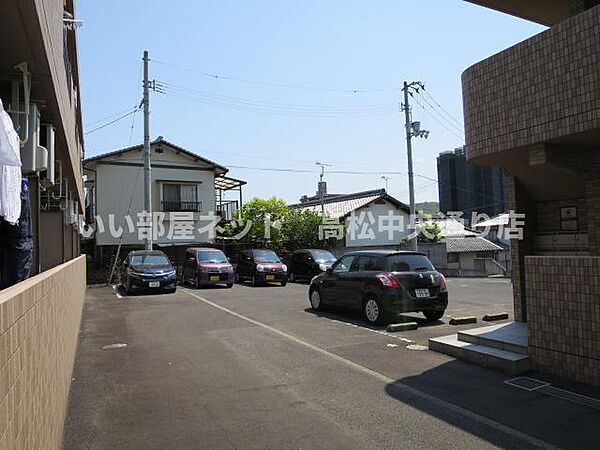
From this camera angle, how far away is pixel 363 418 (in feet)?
15.0

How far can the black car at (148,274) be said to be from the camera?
54.7 ft

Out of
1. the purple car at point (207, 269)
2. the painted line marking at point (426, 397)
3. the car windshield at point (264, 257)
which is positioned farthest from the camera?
the car windshield at point (264, 257)

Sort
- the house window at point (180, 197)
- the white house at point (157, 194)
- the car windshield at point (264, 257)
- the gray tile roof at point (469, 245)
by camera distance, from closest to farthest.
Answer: the car windshield at point (264, 257) < the white house at point (157, 194) < the house window at point (180, 197) < the gray tile roof at point (469, 245)

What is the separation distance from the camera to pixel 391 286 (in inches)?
359

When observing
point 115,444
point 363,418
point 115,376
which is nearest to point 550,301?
point 363,418

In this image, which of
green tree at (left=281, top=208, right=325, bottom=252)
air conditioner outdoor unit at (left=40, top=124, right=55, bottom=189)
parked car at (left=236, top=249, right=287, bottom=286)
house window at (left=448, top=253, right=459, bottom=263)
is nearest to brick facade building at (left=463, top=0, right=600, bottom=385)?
air conditioner outdoor unit at (left=40, top=124, right=55, bottom=189)

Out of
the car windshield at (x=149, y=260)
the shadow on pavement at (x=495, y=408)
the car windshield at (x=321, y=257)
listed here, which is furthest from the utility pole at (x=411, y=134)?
the shadow on pavement at (x=495, y=408)

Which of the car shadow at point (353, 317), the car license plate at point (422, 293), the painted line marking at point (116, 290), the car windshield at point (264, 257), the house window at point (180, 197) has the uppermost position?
the house window at point (180, 197)

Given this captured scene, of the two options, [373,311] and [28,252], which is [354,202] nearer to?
[373,311]

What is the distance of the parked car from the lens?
783 inches

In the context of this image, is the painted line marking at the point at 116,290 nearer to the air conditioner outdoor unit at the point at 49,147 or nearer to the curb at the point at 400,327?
the curb at the point at 400,327

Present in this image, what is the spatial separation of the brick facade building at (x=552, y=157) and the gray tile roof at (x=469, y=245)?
30062 millimetres

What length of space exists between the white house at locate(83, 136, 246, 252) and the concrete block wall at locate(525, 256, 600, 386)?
23.0m

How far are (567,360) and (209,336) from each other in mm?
5780
